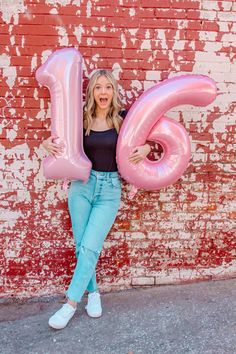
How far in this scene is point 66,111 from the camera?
129 inches

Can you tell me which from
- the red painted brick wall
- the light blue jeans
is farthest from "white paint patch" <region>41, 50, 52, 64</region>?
the light blue jeans

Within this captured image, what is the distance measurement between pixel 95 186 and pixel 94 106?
56 cm

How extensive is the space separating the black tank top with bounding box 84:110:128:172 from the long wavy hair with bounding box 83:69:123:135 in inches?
2.0

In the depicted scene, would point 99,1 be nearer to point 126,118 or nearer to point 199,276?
point 126,118

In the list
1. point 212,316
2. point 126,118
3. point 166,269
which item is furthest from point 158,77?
point 212,316

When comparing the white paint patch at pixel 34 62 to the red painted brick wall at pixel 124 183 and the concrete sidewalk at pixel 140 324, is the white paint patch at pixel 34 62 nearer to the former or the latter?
the red painted brick wall at pixel 124 183

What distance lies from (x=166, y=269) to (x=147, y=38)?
71.4 inches

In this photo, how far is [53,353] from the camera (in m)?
3.15

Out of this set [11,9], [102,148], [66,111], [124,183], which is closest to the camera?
[66,111]

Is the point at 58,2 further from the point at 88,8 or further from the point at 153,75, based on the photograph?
the point at 153,75

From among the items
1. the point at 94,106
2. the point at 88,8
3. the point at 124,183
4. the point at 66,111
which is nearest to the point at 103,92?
the point at 94,106

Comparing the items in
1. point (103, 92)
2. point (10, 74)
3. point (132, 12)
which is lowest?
point (103, 92)

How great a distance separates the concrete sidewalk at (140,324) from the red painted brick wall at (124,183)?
0.48 feet

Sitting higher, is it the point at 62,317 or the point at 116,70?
the point at 116,70
